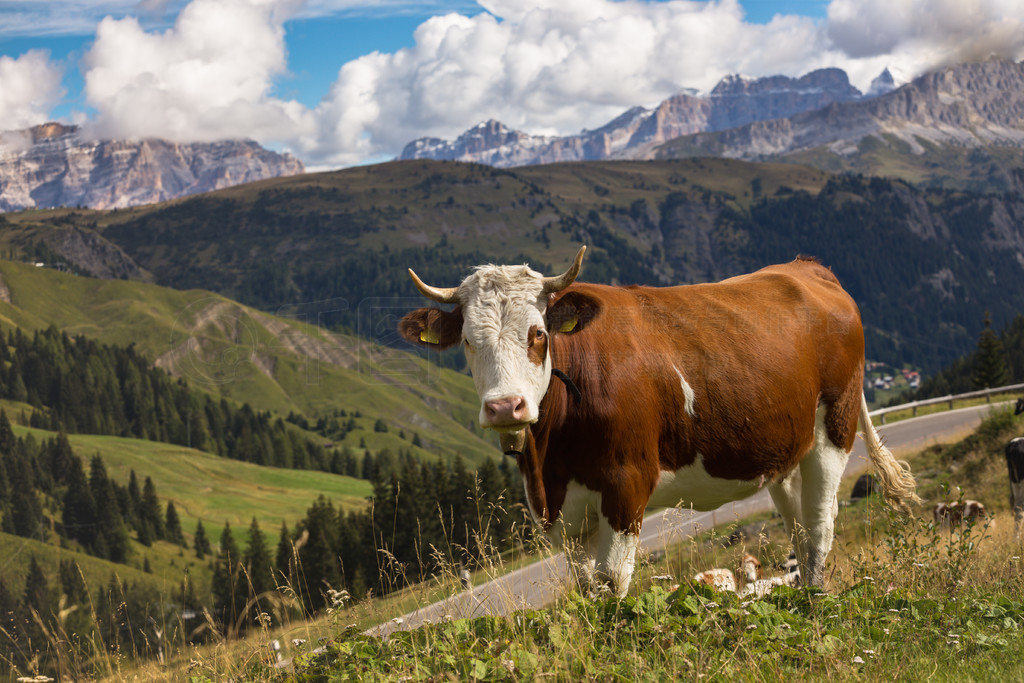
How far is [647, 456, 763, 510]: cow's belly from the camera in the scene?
24.6 ft

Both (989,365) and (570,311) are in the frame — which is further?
(989,365)

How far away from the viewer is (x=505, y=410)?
6246 millimetres

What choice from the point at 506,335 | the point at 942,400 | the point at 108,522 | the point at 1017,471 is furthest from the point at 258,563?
the point at 506,335

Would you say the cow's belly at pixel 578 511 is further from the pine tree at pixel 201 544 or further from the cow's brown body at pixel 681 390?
the pine tree at pixel 201 544

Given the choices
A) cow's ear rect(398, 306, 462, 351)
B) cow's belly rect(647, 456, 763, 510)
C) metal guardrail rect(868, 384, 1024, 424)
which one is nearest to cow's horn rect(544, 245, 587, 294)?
cow's ear rect(398, 306, 462, 351)

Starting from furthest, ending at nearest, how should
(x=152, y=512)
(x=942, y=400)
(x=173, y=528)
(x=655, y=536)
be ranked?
(x=152, y=512) < (x=173, y=528) < (x=942, y=400) < (x=655, y=536)

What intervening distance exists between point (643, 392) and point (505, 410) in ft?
5.17

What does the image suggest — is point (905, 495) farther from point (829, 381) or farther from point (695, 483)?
point (695, 483)

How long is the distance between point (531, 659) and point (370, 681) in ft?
3.77

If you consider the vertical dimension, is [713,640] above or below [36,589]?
above

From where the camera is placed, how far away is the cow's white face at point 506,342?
633cm

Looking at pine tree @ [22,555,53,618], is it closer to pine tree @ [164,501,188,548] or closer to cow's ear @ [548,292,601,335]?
pine tree @ [164,501,188,548]

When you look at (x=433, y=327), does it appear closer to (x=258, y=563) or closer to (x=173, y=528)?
(x=258, y=563)

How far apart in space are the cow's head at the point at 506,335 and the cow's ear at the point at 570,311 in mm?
93
